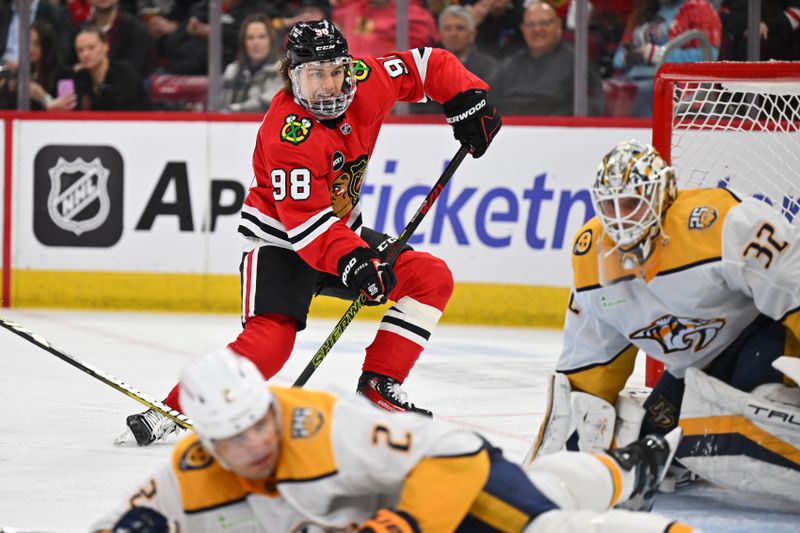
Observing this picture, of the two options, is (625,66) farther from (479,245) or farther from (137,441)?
(137,441)

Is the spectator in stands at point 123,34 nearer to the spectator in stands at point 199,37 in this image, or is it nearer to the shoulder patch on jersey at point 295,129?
the spectator in stands at point 199,37

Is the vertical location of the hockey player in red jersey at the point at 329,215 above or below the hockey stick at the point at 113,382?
above

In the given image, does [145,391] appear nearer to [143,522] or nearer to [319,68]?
[319,68]

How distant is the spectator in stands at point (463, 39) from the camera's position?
5.95 metres

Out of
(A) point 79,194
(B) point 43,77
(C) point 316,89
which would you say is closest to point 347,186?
(C) point 316,89

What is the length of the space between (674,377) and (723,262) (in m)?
0.40

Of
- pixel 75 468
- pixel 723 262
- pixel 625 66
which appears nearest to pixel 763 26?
pixel 625 66

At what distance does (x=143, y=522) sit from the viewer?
2.20 metres

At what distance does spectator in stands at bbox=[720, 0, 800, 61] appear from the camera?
5449 mm

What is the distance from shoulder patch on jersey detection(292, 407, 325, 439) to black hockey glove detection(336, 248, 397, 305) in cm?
136

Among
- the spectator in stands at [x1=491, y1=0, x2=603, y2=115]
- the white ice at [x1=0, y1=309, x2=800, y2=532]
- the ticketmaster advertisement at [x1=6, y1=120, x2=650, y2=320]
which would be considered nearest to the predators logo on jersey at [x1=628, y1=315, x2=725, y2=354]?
the white ice at [x1=0, y1=309, x2=800, y2=532]

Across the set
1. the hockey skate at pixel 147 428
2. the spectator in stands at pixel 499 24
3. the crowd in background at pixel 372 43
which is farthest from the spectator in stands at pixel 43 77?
the hockey skate at pixel 147 428

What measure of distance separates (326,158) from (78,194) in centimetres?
298

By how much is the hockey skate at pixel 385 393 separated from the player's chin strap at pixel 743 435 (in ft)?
3.17
